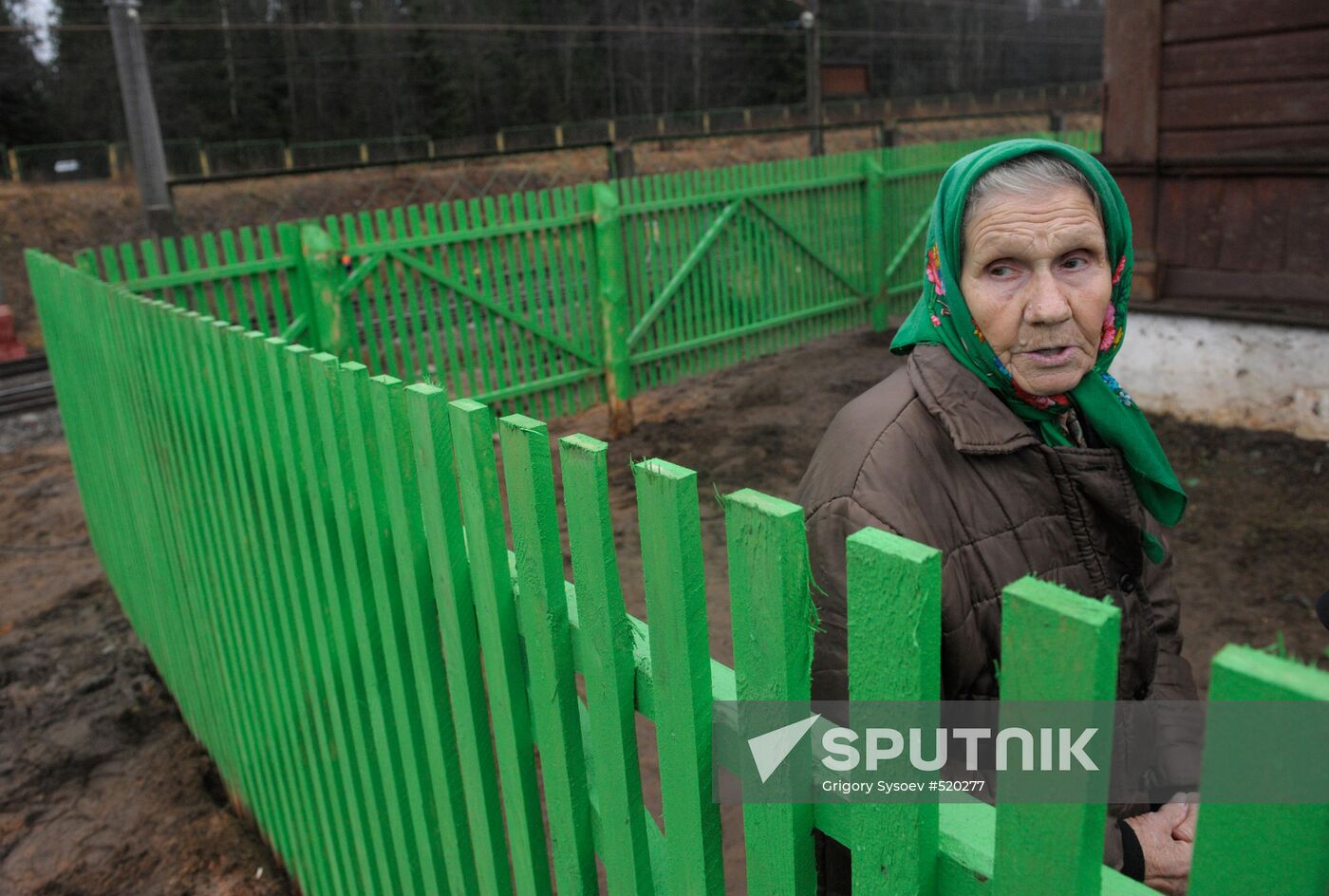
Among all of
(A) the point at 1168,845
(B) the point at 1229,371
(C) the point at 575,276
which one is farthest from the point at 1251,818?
(C) the point at 575,276

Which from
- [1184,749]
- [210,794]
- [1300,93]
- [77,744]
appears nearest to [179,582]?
[210,794]

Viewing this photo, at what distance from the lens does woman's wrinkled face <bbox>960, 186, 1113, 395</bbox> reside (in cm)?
158

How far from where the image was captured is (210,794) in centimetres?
348

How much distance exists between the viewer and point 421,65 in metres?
38.7

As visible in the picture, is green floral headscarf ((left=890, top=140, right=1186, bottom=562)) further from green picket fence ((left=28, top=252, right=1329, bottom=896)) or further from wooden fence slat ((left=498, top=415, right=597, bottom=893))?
wooden fence slat ((left=498, top=415, right=597, bottom=893))

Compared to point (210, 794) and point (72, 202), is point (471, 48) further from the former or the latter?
point (210, 794)

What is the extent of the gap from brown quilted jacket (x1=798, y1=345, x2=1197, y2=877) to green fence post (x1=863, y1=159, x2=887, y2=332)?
8870 millimetres

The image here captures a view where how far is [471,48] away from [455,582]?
42.3 m

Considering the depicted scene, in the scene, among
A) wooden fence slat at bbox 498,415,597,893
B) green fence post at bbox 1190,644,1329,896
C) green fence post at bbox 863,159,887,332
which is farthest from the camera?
green fence post at bbox 863,159,887,332

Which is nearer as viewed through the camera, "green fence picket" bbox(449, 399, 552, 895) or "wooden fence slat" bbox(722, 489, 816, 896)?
"wooden fence slat" bbox(722, 489, 816, 896)

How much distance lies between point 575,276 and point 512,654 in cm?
635

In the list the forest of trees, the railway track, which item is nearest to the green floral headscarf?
the railway track

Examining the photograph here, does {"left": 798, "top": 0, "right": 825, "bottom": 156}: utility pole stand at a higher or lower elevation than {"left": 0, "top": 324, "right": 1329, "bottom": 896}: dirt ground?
higher

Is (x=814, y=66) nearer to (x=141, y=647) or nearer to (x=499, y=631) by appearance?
(x=141, y=647)
